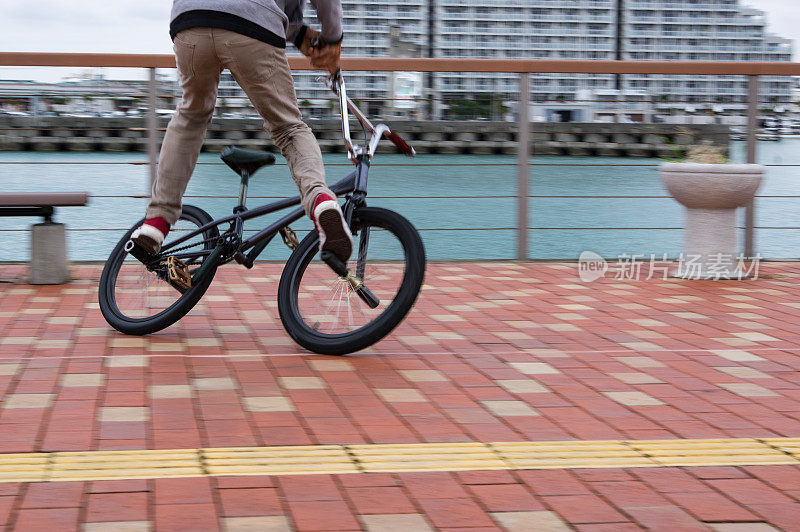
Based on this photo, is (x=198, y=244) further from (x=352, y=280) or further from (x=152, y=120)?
(x=152, y=120)

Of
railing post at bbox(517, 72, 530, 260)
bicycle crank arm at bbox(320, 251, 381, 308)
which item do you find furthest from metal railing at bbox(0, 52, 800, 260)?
bicycle crank arm at bbox(320, 251, 381, 308)

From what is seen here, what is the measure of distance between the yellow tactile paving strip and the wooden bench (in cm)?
285

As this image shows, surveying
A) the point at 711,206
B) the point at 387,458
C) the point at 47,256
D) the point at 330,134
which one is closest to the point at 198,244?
the point at 47,256

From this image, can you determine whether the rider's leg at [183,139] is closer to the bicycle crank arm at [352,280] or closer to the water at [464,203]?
the water at [464,203]

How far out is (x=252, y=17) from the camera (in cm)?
Result: 346

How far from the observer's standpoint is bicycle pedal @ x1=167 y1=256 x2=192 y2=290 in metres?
Result: 3.83

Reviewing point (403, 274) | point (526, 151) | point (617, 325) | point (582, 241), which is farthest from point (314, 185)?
point (582, 241)

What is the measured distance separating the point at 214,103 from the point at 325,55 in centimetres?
47

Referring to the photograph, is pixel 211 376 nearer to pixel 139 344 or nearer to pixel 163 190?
pixel 139 344

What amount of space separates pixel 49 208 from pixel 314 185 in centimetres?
229

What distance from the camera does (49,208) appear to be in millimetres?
5203

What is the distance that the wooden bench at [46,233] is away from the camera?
5090 mm

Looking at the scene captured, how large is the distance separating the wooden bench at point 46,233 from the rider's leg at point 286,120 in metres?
1.89

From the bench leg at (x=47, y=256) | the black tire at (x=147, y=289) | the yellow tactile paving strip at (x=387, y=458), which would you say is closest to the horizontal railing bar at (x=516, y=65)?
the bench leg at (x=47, y=256)
